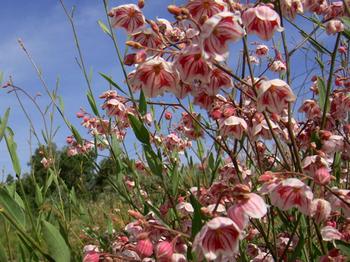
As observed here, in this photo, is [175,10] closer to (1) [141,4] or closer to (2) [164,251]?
(1) [141,4]

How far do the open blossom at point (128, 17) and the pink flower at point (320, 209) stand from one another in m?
0.78

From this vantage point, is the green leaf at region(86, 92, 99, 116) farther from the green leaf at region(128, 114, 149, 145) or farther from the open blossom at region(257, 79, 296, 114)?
the open blossom at region(257, 79, 296, 114)

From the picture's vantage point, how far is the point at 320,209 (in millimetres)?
1448

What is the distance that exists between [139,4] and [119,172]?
1027 millimetres

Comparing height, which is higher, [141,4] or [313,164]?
[141,4]

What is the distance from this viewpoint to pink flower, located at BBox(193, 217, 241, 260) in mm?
1090

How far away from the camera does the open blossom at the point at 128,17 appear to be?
4.78 ft

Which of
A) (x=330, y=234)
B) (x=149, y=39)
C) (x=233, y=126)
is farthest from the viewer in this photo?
(x=233, y=126)

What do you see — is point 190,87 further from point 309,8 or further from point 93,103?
point 93,103

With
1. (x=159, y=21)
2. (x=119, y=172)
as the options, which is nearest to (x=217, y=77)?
(x=159, y=21)

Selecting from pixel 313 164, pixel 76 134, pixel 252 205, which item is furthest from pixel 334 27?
pixel 76 134

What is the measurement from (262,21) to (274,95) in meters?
0.23

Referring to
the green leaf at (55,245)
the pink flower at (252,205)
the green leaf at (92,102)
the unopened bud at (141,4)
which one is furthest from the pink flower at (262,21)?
the green leaf at (92,102)

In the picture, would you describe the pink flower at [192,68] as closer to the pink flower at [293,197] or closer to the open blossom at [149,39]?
the open blossom at [149,39]
